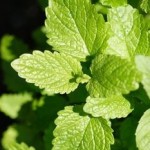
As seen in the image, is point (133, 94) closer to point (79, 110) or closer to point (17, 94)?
point (79, 110)

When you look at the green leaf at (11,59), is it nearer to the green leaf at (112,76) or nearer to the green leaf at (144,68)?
the green leaf at (112,76)

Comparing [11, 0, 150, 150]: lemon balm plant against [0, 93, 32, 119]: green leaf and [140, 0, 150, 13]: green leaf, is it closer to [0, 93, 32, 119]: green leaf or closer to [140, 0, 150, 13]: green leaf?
[140, 0, 150, 13]: green leaf

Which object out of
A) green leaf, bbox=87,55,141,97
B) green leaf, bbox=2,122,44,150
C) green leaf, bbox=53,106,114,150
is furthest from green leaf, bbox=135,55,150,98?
green leaf, bbox=2,122,44,150

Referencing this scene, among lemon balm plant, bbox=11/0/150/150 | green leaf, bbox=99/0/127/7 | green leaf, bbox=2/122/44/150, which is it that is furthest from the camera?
green leaf, bbox=2/122/44/150

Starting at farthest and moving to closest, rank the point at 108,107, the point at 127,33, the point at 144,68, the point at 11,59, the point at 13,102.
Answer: the point at 11,59 → the point at 13,102 → the point at 127,33 → the point at 108,107 → the point at 144,68

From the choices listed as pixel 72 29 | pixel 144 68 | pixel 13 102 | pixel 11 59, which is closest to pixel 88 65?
pixel 72 29

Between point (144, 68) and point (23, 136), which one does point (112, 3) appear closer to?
point (144, 68)

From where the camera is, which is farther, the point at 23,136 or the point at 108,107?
the point at 23,136
